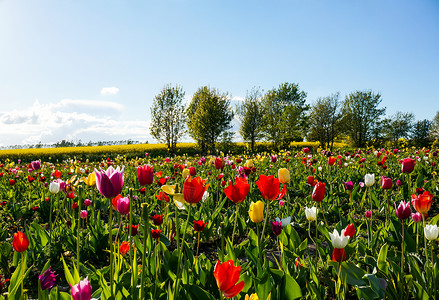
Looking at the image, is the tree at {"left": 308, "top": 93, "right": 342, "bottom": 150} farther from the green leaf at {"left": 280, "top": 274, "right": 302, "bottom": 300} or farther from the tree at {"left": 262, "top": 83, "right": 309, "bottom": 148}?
the green leaf at {"left": 280, "top": 274, "right": 302, "bottom": 300}

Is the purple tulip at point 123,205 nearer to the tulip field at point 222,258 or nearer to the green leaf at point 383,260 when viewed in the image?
the tulip field at point 222,258

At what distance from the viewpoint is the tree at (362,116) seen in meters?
36.3

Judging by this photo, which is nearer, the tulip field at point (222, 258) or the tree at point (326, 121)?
the tulip field at point (222, 258)

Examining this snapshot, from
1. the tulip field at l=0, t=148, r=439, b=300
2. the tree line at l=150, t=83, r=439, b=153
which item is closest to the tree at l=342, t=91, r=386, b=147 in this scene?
the tree line at l=150, t=83, r=439, b=153

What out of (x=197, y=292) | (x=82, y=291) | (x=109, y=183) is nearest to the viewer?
(x=82, y=291)

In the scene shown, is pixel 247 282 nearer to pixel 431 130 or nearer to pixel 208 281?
pixel 208 281

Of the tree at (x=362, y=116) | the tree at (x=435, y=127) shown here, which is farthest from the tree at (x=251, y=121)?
the tree at (x=435, y=127)

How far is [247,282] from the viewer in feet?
4.97

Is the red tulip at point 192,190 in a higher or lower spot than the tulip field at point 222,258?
higher

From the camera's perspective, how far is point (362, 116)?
36.8 metres

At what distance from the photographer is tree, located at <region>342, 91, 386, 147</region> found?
3634cm

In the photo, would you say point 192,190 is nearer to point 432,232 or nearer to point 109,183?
point 109,183

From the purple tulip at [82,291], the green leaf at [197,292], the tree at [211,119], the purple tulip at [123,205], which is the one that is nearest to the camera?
the purple tulip at [82,291]

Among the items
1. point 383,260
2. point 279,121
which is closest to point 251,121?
point 279,121
